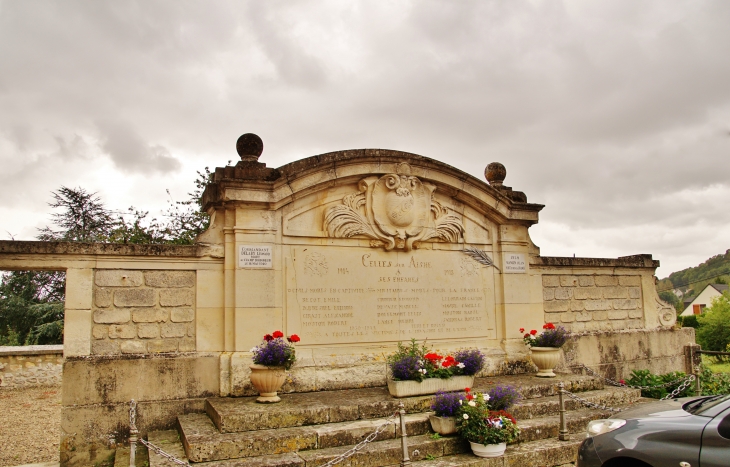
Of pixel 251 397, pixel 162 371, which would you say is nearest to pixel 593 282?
pixel 251 397

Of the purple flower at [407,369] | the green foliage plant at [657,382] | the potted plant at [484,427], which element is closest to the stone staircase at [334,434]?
the potted plant at [484,427]

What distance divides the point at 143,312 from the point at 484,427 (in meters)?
4.42

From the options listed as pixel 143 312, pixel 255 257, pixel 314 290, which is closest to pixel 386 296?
pixel 314 290

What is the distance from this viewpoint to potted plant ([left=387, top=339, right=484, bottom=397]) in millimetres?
6891

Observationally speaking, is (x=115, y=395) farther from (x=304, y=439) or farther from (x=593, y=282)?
(x=593, y=282)

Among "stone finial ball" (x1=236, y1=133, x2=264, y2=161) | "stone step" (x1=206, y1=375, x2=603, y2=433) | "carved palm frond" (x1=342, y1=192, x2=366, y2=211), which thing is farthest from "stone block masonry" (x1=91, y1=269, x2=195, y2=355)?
"carved palm frond" (x1=342, y1=192, x2=366, y2=211)

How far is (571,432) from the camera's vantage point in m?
6.66

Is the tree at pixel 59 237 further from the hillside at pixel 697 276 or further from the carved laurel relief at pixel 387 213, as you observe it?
the hillside at pixel 697 276

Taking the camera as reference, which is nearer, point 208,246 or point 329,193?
point 208,246

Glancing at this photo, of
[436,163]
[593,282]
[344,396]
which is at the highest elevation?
[436,163]

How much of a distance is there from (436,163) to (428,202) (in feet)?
2.06

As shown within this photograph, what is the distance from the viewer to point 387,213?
27.1ft

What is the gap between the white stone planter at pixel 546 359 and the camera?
8.31 m

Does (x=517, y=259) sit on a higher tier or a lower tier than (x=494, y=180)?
lower
